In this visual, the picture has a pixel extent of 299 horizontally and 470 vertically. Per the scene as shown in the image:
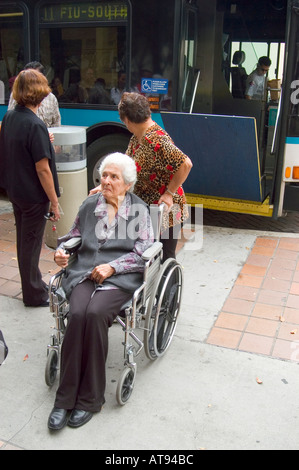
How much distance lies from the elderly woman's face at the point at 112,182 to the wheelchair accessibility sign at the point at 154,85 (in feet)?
9.98

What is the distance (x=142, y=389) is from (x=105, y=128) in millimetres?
4063

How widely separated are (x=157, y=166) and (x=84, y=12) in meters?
3.53

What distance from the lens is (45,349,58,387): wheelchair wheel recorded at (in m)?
3.05

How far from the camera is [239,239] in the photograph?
229 inches

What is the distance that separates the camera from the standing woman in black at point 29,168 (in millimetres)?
3646

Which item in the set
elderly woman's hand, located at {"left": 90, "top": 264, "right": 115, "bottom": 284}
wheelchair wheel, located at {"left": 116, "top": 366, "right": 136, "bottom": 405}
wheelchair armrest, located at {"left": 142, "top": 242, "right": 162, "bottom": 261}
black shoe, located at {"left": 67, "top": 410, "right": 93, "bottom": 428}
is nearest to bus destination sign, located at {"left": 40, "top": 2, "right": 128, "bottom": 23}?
wheelchair armrest, located at {"left": 142, "top": 242, "right": 162, "bottom": 261}

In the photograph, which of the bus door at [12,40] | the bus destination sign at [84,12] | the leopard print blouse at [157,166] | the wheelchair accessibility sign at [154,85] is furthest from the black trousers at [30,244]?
the bus door at [12,40]

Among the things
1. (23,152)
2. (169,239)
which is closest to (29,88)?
(23,152)

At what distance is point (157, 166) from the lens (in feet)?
11.3

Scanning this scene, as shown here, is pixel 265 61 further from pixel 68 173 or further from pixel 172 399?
pixel 172 399

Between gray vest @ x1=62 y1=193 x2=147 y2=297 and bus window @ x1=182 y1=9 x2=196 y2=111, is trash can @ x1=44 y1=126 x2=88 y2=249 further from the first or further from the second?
gray vest @ x1=62 y1=193 x2=147 y2=297

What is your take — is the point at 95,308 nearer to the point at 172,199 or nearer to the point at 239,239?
the point at 172,199

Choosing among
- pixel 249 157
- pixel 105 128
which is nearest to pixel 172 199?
pixel 249 157

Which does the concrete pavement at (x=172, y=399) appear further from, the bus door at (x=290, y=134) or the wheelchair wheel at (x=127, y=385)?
A: the bus door at (x=290, y=134)
